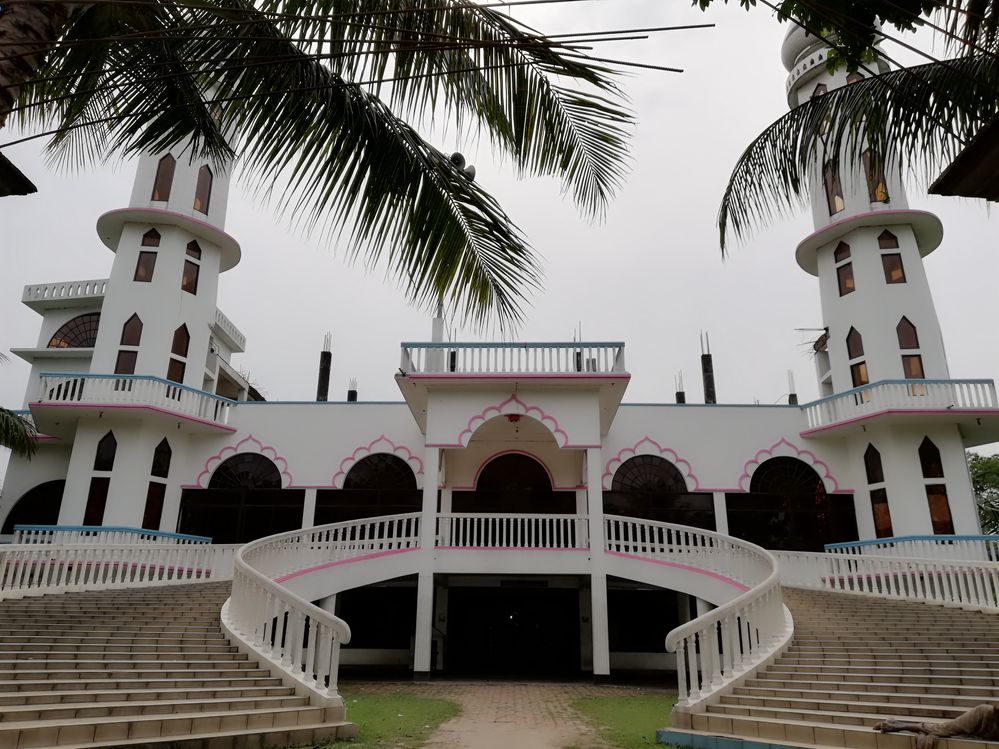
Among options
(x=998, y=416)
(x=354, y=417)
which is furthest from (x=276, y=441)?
(x=998, y=416)

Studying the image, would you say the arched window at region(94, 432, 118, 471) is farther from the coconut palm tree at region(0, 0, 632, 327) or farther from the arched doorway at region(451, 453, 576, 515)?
the coconut palm tree at region(0, 0, 632, 327)

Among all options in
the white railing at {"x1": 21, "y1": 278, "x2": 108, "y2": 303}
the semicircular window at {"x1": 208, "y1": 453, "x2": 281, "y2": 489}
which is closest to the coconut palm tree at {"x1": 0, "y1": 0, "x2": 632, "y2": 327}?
the semicircular window at {"x1": 208, "y1": 453, "x2": 281, "y2": 489}

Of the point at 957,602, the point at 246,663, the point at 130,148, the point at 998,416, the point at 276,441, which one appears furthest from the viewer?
the point at 276,441

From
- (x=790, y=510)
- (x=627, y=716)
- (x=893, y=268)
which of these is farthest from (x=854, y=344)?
(x=627, y=716)

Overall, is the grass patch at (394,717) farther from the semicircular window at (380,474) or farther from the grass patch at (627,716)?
the semicircular window at (380,474)

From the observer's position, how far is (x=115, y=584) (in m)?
12.1

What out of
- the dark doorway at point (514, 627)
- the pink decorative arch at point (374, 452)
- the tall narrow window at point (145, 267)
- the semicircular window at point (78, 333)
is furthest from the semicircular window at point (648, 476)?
the semicircular window at point (78, 333)

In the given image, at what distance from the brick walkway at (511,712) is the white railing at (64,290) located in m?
14.9

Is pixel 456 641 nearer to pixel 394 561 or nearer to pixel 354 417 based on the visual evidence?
pixel 394 561

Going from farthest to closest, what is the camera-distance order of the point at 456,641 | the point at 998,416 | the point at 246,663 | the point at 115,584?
the point at 456,641
the point at 998,416
the point at 115,584
the point at 246,663

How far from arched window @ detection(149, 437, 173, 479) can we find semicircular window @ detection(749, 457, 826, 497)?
13.7 meters

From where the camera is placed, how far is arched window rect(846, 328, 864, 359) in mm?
15867

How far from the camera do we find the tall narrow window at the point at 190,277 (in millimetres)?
16844

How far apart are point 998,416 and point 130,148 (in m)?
16.0
